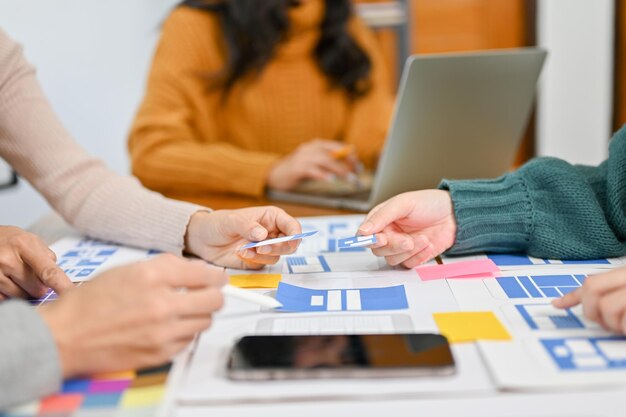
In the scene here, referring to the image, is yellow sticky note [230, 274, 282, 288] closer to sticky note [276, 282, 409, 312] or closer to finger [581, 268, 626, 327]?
sticky note [276, 282, 409, 312]

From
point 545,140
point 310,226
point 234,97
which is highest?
point 234,97

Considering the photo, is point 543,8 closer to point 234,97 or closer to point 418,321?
point 234,97

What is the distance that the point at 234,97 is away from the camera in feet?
5.78

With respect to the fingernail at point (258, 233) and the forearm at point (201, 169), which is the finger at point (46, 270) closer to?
the fingernail at point (258, 233)

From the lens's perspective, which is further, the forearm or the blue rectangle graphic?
the forearm

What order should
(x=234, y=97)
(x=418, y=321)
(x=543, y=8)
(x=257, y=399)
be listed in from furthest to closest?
(x=543, y=8), (x=234, y=97), (x=418, y=321), (x=257, y=399)

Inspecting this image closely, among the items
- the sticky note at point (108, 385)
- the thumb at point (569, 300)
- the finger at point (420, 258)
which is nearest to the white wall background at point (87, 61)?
the finger at point (420, 258)

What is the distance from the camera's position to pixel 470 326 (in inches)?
25.3

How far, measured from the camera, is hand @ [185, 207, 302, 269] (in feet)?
2.79

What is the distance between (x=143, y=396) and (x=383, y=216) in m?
0.40

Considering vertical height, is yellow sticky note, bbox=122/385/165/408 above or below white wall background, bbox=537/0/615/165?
above

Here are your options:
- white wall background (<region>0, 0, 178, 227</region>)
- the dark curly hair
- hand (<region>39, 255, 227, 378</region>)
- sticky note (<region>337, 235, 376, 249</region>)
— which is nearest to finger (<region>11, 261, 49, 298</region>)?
hand (<region>39, 255, 227, 378</region>)

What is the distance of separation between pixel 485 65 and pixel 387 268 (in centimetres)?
44

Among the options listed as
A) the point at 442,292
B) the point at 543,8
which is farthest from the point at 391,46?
the point at 442,292
